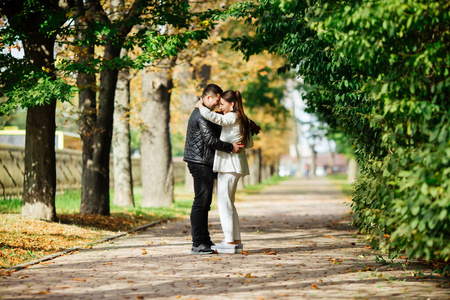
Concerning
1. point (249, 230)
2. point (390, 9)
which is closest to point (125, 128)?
point (249, 230)

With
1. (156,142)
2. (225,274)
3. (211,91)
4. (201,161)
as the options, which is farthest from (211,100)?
(156,142)

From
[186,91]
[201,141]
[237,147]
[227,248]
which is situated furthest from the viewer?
[186,91]

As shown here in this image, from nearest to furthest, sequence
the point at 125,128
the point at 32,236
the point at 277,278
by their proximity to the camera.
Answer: the point at 277,278 < the point at 32,236 < the point at 125,128

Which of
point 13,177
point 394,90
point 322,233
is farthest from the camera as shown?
point 13,177

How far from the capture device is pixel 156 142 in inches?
754

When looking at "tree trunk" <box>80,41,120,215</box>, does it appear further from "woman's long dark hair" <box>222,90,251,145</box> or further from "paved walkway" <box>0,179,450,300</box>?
"woman's long dark hair" <box>222,90,251,145</box>

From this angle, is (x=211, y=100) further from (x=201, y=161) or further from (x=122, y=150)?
(x=122, y=150)

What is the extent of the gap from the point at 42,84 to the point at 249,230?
5.15m

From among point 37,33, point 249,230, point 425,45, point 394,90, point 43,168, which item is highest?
point 37,33

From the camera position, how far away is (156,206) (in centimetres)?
1911

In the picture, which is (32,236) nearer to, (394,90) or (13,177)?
(394,90)

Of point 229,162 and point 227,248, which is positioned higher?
point 229,162

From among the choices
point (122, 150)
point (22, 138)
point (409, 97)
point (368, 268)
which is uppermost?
point (22, 138)

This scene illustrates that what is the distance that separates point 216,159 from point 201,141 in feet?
1.09
